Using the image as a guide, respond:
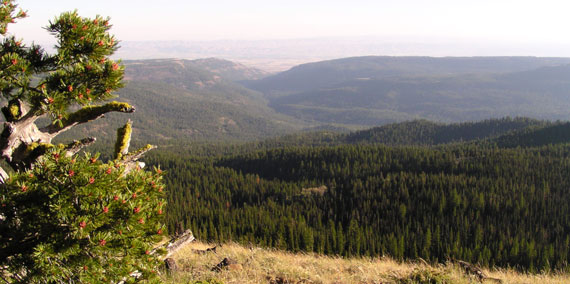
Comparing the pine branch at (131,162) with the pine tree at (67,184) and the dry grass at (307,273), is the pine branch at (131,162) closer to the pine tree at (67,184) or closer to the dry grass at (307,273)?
the pine tree at (67,184)

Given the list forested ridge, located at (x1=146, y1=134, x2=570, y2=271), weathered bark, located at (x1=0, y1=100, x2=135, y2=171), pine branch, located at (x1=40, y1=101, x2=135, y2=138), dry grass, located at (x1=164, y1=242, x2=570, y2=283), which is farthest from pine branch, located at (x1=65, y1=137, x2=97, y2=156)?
forested ridge, located at (x1=146, y1=134, x2=570, y2=271)

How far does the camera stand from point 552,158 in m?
160

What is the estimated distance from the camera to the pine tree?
8.70 meters

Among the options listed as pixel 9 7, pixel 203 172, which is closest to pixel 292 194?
pixel 203 172

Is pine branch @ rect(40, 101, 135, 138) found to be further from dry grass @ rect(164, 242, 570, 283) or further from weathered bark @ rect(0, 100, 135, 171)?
dry grass @ rect(164, 242, 570, 283)

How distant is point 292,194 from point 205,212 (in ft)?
123

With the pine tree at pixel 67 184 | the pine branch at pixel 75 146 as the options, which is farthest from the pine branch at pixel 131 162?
the pine branch at pixel 75 146

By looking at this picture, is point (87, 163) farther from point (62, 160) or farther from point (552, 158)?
point (552, 158)

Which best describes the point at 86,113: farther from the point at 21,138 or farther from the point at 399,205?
the point at 399,205

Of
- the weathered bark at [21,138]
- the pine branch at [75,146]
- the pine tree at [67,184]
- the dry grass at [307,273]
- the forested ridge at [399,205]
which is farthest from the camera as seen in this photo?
the forested ridge at [399,205]

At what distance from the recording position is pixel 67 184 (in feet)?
28.4

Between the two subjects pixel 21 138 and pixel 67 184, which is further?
pixel 21 138

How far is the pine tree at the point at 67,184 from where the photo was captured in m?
8.70

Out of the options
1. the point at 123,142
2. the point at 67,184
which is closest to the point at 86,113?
the point at 123,142
